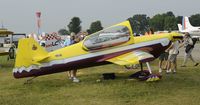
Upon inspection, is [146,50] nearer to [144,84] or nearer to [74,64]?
[144,84]

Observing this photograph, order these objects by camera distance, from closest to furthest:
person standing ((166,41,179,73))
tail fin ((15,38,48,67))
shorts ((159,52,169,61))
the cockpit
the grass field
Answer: the grass field
tail fin ((15,38,48,67))
the cockpit
person standing ((166,41,179,73))
shorts ((159,52,169,61))

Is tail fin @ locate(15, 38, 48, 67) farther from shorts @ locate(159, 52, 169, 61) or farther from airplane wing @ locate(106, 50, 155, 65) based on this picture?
shorts @ locate(159, 52, 169, 61)

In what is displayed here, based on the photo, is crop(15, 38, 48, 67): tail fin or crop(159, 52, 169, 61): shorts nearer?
crop(15, 38, 48, 67): tail fin

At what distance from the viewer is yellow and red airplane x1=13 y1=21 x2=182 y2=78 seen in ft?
37.3

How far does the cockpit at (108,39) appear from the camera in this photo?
1170 cm

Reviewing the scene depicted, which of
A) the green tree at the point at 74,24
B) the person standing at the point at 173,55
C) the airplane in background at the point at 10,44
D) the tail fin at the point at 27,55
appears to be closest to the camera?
the tail fin at the point at 27,55

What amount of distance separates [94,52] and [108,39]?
0.61m

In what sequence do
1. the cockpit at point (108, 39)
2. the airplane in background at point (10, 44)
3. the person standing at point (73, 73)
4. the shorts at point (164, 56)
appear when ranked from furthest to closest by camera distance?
1. the airplane in background at point (10, 44)
2. the shorts at point (164, 56)
3. the person standing at point (73, 73)
4. the cockpit at point (108, 39)

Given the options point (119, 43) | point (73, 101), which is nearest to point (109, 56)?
point (119, 43)

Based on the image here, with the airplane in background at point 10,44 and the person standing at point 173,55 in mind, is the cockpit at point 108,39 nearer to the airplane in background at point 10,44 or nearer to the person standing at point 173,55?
the person standing at point 173,55

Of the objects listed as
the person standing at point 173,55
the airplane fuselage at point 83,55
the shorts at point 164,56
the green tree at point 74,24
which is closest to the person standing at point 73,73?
the airplane fuselage at point 83,55

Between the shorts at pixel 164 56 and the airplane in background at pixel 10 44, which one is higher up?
the airplane in background at pixel 10 44

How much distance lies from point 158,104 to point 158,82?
9.46 feet

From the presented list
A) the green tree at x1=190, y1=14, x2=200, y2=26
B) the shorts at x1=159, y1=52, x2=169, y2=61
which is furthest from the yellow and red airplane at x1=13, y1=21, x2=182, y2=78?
the green tree at x1=190, y1=14, x2=200, y2=26
